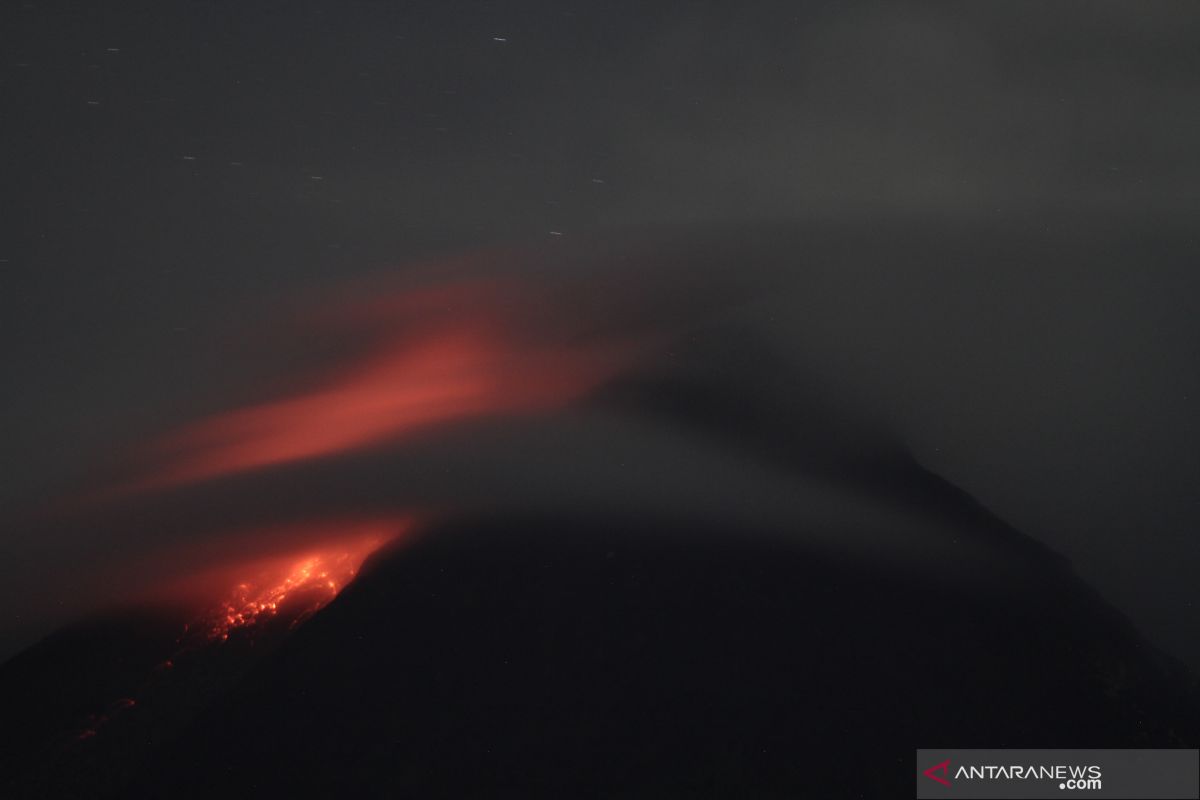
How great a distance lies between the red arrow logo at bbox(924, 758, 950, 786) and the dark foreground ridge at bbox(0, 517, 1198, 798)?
981cm

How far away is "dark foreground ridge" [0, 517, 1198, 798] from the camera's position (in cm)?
2531

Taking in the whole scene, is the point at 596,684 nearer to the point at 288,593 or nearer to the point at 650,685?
the point at 650,685

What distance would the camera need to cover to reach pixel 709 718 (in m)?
27.6

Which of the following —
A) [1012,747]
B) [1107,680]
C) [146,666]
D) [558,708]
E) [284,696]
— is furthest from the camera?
[146,666]

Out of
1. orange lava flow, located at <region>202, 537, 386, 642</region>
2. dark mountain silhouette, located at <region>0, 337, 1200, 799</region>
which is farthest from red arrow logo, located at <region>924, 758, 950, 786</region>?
orange lava flow, located at <region>202, 537, 386, 642</region>

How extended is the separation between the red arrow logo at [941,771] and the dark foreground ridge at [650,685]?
9811 millimetres

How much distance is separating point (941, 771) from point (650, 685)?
17.1 m

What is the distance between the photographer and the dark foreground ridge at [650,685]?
2531cm

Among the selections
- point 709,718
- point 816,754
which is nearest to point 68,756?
point 709,718

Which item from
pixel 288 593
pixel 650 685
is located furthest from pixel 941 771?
pixel 288 593

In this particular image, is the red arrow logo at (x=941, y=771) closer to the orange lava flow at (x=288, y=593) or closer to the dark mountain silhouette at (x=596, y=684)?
the dark mountain silhouette at (x=596, y=684)

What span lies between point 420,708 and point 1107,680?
3231 cm

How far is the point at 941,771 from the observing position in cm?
1452

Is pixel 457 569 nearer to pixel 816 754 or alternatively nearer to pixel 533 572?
pixel 533 572
